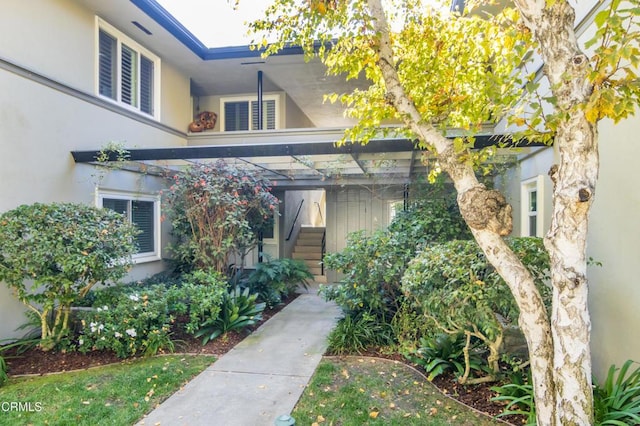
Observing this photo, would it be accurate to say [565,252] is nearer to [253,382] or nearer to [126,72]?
[253,382]

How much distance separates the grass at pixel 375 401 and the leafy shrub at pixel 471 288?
1.85 ft

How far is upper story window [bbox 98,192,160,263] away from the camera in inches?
291

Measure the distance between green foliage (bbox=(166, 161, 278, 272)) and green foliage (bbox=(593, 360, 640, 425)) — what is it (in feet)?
18.1

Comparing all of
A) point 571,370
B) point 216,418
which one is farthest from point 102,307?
point 571,370

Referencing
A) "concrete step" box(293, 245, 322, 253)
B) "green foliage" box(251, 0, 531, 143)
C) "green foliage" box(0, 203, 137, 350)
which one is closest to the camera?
"green foliage" box(251, 0, 531, 143)

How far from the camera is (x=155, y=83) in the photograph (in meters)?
8.52

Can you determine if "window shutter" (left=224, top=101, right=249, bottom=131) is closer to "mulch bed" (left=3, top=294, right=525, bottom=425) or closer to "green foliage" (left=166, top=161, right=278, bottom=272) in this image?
"green foliage" (left=166, top=161, right=278, bottom=272)

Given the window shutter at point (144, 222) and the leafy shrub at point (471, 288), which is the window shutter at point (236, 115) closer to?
the window shutter at point (144, 222)

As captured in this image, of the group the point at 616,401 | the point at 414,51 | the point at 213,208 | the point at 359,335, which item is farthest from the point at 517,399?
the point at 213,208

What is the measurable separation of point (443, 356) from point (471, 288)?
1.27 meters

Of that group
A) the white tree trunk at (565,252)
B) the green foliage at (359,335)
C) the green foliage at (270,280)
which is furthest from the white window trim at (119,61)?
the white tree trunk at (565,252)

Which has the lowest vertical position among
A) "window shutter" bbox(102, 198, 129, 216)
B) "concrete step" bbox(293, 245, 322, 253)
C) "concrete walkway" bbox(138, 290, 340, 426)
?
"concrete walkway" bbox(138, 290, 340, 426)

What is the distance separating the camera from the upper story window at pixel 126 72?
7.06m

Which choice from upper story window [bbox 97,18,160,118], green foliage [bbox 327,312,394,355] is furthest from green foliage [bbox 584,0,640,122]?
upper story window [bbox 97,18,160,118]
